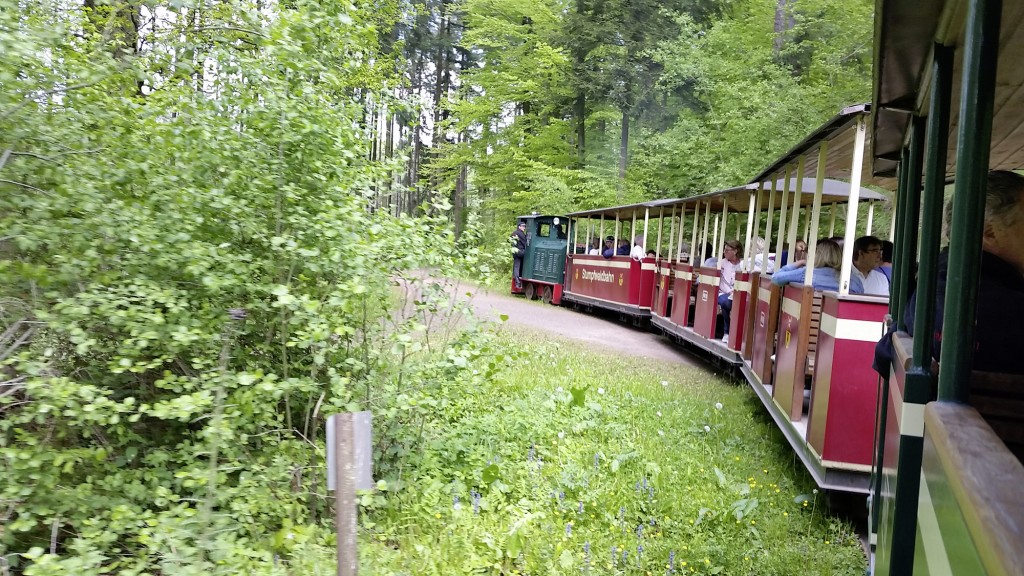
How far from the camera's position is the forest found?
10.2 ft

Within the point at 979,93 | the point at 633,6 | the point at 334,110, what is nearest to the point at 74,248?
the point at 334,110

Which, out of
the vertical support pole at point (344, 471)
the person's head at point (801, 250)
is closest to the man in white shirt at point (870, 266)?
the person's head at point (801, 250)

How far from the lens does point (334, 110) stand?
3.87 meters

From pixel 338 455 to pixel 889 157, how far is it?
4058 millimetres

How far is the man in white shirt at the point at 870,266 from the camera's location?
5.28 meters

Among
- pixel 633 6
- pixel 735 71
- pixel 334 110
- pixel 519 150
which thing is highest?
pixel 633 6

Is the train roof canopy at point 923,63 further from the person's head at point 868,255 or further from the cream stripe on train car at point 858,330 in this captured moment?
the person's head at point 868,255

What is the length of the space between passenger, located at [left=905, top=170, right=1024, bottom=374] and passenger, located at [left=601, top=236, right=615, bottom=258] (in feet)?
44.8

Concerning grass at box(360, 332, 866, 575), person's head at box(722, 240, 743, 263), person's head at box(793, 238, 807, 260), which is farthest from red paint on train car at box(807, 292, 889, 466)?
person's head at box(722, 240, 743, 263)

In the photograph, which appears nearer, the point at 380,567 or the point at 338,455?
the point at 338,455

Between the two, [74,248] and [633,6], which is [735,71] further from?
[74,248]

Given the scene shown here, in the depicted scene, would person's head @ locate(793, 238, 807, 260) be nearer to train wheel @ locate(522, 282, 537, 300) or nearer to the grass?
the grass

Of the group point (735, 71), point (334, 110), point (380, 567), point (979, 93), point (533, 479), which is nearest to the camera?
point (979, 93)

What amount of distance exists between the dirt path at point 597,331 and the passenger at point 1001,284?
24.4 ft
